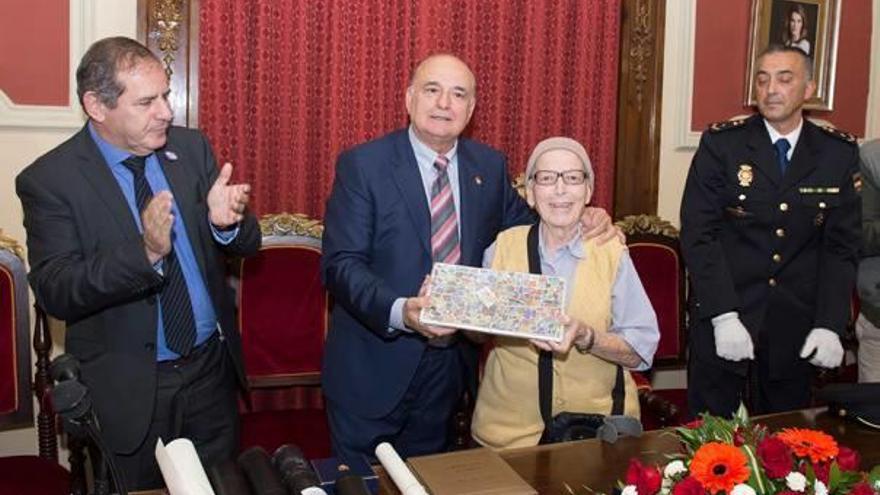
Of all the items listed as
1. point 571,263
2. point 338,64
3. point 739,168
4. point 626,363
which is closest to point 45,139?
point 338,64

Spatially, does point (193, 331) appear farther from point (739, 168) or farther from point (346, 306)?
point (739, 168)

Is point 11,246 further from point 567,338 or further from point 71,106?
point 567,338

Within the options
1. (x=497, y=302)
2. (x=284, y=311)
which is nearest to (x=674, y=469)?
(x=497, y=302)

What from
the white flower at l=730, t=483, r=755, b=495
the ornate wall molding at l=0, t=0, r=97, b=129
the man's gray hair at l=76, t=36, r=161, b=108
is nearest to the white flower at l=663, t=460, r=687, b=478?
the white flower at l=730, t=483, r=755, b=495

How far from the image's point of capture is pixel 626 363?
2.40 metres

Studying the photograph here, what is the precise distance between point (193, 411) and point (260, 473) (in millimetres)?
979

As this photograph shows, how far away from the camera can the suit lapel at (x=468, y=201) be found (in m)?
2.63

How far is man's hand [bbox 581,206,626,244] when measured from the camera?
8.15 ft

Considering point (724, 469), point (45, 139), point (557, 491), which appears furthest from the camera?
point (45, 139)

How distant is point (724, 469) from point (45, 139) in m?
3.04

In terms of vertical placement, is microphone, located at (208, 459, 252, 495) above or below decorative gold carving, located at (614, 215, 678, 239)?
below

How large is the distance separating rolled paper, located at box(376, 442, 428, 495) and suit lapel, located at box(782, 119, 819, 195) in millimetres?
1985

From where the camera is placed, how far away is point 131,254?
2.13 meters

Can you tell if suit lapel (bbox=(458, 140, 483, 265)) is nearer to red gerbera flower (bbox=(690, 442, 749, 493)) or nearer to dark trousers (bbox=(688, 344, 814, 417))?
dark trousers (bbox=(688, 344, 814, 417))
